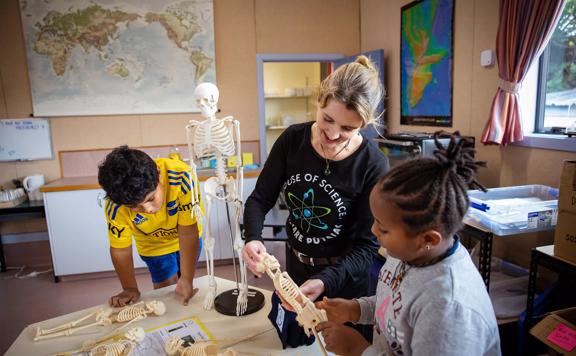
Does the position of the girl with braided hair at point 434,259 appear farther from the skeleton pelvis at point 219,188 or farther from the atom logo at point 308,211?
the skeleton pelvis at point 219,188

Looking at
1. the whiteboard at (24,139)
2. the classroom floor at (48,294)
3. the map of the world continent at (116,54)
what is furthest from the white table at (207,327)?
the whiteboard at (24,139)

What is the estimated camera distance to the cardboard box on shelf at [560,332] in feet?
4.77

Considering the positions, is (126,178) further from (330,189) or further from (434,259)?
(434,259)

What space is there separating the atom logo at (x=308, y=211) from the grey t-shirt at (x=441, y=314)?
455mm

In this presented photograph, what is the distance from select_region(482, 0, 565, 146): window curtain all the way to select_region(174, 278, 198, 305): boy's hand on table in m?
2.03

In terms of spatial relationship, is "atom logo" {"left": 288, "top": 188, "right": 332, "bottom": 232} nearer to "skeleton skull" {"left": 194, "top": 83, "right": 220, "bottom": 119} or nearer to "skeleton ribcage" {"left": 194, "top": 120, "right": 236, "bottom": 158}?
"skeleton ribcage" {"left": 194, "top": 120, "right": 236, "bottom": 158}

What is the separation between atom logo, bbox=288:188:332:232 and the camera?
138 cm

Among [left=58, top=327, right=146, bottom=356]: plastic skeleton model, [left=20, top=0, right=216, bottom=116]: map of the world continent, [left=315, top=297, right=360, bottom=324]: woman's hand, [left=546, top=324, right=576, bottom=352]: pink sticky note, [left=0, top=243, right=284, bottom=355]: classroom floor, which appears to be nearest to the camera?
[left=315, top=297, right=360, bottom=324]: woman's hand

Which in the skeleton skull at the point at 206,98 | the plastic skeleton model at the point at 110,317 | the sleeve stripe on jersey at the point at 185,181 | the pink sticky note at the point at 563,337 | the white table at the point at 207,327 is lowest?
the pink sticky note at the point at 563,337

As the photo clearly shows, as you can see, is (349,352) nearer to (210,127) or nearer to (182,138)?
(210,127)

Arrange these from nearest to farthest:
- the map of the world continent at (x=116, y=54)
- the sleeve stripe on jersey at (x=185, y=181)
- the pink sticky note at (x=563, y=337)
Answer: the pink sticky note at (x=563, y=337), the sleeve stripe on jersey at (x=185, y=181), the map of the world continent at (x=116, y=54)

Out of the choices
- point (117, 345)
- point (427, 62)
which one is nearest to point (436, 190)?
point (117, 345)

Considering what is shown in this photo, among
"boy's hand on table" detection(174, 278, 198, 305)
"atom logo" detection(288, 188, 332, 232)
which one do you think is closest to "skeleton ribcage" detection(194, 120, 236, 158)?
"atom logo" detection(288, 188, 332, 232)

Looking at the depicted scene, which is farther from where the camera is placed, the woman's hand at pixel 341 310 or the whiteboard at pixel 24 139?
the whiteboard at pixel 24 139
